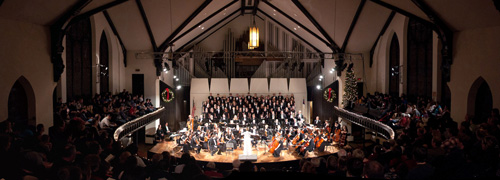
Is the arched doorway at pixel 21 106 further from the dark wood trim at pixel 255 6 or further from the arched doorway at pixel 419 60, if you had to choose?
the arched doorway at pixel 419 60

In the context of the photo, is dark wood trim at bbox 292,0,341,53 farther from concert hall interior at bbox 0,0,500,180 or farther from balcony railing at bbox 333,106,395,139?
balcony railing at bbox 333,106,395,139

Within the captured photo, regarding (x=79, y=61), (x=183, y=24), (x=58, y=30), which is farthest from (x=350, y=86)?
(x=58, y=30)

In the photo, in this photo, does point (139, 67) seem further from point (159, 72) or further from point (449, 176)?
point (449, 176)

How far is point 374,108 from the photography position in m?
12.5

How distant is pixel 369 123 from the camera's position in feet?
38.7

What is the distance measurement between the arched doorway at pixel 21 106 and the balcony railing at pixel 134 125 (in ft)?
6.87

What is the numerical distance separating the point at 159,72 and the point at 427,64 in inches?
473

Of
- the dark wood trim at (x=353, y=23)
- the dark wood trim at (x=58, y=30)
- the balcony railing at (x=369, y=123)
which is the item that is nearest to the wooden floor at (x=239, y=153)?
the balcony railing at (x=369, y=123)

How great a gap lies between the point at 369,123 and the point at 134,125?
8494 millimetres

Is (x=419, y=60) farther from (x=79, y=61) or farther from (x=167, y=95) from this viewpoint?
(x=79, y=61)

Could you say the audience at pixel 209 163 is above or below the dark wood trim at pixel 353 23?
below

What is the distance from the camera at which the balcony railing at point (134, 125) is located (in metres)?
9.58

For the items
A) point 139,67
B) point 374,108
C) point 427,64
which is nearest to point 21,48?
point 139,67

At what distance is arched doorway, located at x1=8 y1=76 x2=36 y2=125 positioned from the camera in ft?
26.9
